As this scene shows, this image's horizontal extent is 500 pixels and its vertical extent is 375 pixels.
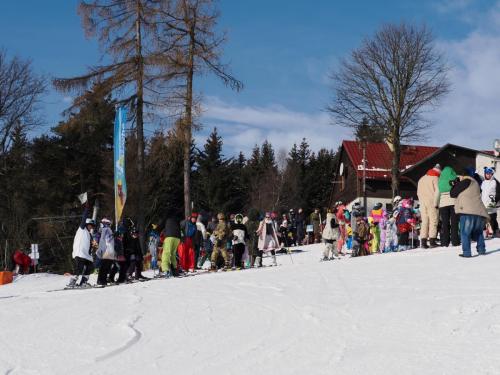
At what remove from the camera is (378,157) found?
52.5 metres

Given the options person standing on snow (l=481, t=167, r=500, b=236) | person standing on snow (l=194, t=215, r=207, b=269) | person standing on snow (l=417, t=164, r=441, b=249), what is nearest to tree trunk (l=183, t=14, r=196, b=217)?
person standing on snow (l=194, t=215, r=207, b=269)

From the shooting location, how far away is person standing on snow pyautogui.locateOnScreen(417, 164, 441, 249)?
1468 cm

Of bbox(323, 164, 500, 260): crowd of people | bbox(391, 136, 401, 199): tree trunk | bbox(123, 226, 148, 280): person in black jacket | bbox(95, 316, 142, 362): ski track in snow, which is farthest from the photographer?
bbox(391, 136, 401, 199): tree trunk

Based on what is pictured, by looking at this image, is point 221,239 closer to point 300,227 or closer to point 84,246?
point 84,246

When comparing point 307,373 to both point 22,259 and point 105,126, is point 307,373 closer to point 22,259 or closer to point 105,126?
point 22,259

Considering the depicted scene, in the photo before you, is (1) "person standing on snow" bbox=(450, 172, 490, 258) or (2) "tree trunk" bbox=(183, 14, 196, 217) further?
(2) "tree trunk" bbox=(183, 14, 196, 217)

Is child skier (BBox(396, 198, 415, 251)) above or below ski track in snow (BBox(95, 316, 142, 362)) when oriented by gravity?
above

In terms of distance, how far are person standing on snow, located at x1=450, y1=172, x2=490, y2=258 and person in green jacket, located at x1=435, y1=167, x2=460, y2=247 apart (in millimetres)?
1778

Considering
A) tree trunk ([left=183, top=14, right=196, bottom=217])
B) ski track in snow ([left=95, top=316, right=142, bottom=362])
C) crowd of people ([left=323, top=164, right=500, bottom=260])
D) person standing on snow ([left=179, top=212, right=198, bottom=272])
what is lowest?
ski track in snow ([left=95, top=316, right=142, bottom=362])

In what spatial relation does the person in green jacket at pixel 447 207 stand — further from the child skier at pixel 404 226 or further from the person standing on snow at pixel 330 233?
the person standing on snow at pixel 330 233

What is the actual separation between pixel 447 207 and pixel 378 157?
38830 millimetres

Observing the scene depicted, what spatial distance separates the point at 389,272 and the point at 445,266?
106 cm

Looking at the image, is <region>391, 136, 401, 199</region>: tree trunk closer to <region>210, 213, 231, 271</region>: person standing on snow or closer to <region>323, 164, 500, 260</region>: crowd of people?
<region>323, 164, 500, 260</region>: crowd of people

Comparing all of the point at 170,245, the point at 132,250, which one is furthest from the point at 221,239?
the point at 132,250
